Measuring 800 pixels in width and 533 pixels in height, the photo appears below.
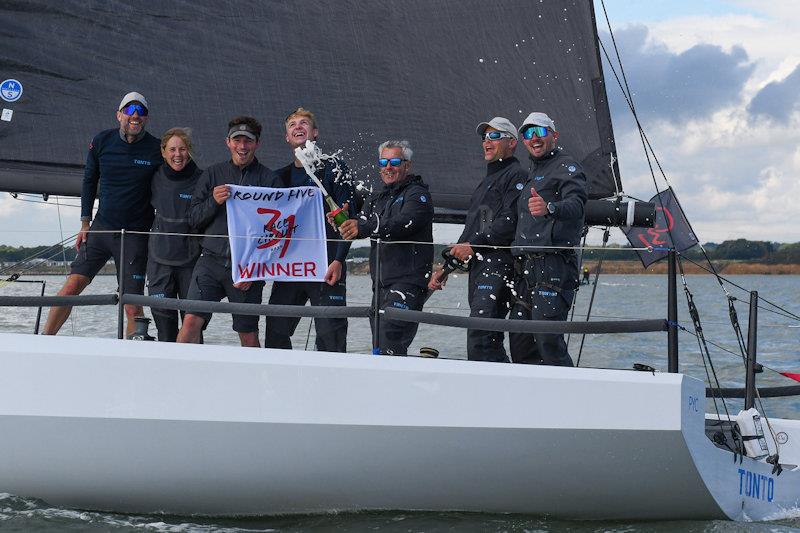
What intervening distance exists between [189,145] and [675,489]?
8.52ft

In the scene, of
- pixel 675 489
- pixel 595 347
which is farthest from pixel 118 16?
pixel 595 347

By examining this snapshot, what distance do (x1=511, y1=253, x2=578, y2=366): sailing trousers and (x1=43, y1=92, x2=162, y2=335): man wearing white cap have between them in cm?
182

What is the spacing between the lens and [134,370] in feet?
13.6

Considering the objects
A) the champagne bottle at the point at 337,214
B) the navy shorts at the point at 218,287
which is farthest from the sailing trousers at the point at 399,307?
the navy shorts at the point at 218,287

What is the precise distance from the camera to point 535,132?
14.6ft

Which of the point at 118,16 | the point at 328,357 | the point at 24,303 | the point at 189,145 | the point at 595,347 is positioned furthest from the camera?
the point at 595,347

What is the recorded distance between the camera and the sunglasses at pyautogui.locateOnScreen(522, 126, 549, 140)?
174 inches

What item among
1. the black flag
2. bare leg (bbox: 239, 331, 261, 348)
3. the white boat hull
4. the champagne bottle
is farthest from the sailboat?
the champagne bottle

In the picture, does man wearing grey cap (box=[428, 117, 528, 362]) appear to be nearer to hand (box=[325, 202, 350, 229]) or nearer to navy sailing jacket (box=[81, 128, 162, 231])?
hand (box=[325, 202, 350, 229])

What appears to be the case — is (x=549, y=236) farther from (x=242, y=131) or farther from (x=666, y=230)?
(x=242, y=131)

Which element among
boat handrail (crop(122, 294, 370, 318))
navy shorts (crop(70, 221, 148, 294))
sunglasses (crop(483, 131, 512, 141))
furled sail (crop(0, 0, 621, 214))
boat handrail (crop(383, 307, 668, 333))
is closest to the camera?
boat handrail (crop(383, 307, 668, 333))

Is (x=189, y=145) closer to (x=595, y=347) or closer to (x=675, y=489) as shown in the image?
(x=675, y=489)

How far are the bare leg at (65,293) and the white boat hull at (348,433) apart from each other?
634 mm

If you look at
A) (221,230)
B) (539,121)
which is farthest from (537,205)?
Result: (221,230)
